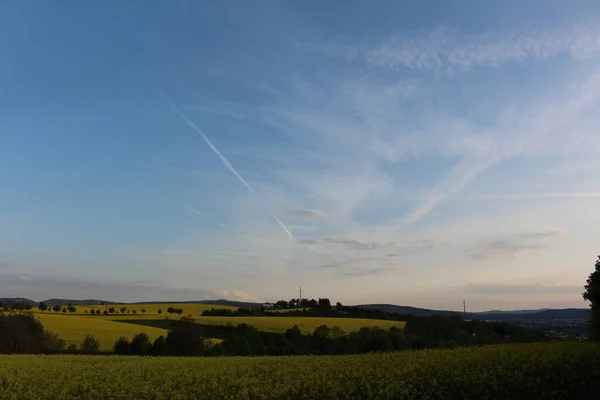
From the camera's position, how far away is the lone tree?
82.4 feet

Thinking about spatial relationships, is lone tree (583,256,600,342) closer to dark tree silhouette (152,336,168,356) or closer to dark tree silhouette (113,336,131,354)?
dark tree silhouette (152,336,168,356)

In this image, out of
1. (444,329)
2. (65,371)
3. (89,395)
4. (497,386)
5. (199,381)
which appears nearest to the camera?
(497,386)

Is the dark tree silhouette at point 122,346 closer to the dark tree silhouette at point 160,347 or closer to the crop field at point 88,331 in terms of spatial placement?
the crop field at point 88,331

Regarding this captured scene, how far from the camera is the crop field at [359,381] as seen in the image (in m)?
14.3

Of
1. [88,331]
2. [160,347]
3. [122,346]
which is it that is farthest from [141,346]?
[88,331]

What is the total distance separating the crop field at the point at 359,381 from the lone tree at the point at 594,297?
6.50 meters

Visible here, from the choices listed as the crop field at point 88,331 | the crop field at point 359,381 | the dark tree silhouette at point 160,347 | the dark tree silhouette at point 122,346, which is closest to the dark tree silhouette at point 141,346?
the dark tree silhouette at point 122,346

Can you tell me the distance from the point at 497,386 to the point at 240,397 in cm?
731

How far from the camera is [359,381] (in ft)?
51.5

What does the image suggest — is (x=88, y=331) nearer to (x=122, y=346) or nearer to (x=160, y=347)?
(x=122, y=346)

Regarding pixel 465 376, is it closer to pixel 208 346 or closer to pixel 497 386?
pixel 497 386

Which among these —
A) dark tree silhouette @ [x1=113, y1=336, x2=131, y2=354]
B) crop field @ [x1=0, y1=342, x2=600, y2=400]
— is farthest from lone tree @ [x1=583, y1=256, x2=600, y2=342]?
dark tree silhouette @ [x1=113, y1=336, x2=131, y2=354]

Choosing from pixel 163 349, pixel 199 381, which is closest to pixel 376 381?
pixel 199 381

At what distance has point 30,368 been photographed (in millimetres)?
23172
